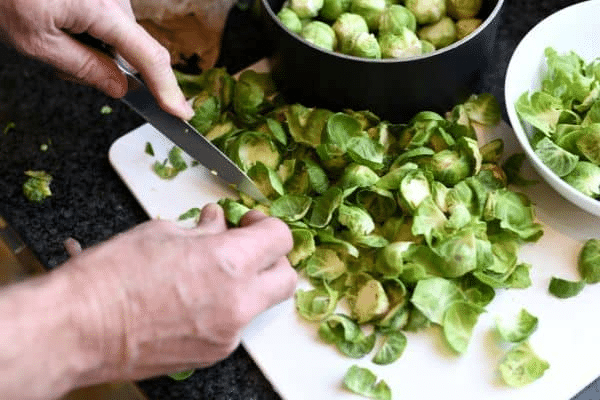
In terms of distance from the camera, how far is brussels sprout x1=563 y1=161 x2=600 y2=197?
92cm

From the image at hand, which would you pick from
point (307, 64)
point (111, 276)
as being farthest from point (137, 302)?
point (307, 64)

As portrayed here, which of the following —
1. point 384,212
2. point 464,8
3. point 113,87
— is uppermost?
point 113,87

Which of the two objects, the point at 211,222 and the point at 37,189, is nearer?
the point at 211,222

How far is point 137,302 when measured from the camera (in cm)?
68

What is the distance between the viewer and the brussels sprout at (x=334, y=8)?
107 cm

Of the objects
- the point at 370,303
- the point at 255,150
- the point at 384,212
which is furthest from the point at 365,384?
the point at 255,150

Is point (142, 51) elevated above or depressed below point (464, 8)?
above

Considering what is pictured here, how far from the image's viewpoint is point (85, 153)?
43.7 inches

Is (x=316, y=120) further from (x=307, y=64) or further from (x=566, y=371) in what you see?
(x=566, y=371)

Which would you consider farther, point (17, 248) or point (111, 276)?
point (17, 248)

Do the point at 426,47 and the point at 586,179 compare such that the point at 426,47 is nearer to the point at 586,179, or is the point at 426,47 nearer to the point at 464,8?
the point at 464,8

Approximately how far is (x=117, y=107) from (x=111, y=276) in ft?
1.77

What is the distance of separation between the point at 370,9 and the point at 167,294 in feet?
1.73

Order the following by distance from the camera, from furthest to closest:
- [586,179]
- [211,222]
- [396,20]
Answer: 1. [396,20]
2. [586,179]
3. [211,222]
